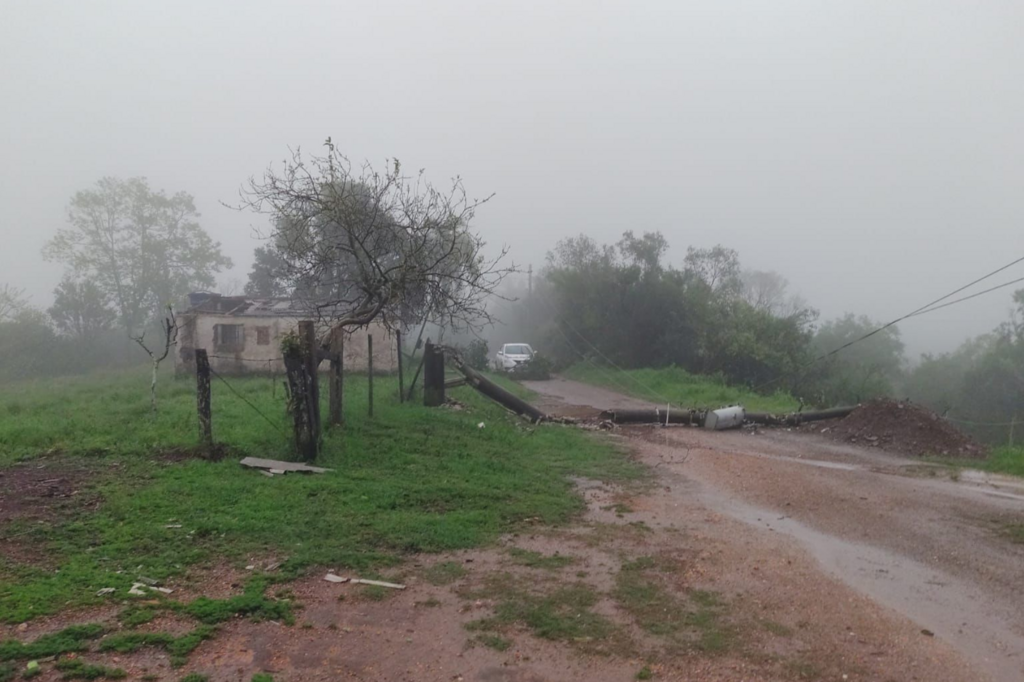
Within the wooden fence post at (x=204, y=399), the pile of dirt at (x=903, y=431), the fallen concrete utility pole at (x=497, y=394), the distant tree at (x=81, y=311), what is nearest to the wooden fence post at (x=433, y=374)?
the fallen concrete utility pole at (x=497, y=394)

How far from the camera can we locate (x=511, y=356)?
3656 centimetres

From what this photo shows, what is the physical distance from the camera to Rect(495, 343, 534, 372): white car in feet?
118

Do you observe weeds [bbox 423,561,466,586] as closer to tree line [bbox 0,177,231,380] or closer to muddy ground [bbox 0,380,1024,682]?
muddy ground [bbox 0,380,1024,682]

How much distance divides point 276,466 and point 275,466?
0.5 inches

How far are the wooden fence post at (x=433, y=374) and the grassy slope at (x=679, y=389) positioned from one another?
8.02 meters

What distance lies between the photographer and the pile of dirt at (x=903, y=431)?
15.5m

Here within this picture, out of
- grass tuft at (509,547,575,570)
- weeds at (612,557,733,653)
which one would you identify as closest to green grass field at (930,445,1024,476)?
weeds at (612,557,733,653)

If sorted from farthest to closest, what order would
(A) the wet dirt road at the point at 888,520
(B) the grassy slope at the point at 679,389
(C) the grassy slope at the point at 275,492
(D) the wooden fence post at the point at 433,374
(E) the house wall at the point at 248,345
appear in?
(E) the house wall at the point at 248,345 < (B) the grassy slope at the point at 679,389 < (D) the wooden fence post at the point at 433,374 < (C) the grassy slope at the point at 275,492 < (A) the wet dirt road at the point at 888,520

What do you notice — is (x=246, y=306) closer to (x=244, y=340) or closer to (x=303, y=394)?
(x=244, y=340)

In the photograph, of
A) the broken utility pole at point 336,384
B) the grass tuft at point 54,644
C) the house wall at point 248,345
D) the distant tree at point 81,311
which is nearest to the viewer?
the grass tuft at point 54,644

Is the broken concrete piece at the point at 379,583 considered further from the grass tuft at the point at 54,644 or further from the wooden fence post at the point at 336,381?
the wooden fence post at the point at 336,381

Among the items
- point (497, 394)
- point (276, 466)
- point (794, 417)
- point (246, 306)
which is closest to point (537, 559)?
point (276, 466)

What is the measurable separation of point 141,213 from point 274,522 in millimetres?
44732

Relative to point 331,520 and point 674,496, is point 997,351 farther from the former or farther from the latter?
point 331,520
